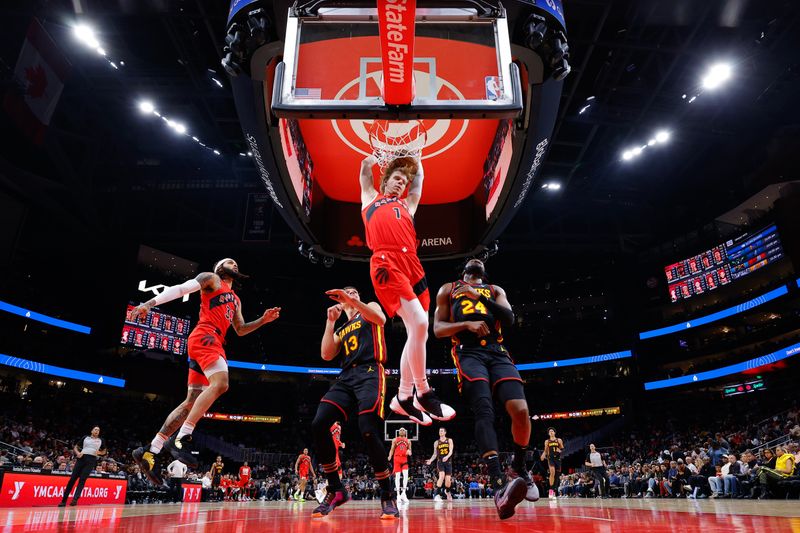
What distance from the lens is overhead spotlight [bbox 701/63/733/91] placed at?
14930 mm

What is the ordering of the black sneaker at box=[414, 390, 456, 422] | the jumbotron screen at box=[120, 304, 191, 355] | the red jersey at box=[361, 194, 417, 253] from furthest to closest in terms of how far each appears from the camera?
the jumbotron screen at box=[120, 304, 191, 355], the black sneaker at box=[414, 390, 456, 422], the red jersey at box=[361, 194, 417, 253]

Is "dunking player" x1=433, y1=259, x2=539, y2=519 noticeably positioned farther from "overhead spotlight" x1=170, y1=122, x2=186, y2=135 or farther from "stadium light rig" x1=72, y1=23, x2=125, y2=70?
"overhead spotlight" x1=170, y1=122, x2=186, y2=135

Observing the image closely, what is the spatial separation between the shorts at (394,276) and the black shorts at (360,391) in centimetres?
148

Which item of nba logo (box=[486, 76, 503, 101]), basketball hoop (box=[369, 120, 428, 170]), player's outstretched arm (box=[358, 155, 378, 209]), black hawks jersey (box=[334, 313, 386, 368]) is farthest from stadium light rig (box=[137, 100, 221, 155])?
nba logo (box=[486, 76, 503, 101])

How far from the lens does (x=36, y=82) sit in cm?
1319

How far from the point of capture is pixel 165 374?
29.5 metres

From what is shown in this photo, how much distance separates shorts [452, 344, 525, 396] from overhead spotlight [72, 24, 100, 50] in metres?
14.6

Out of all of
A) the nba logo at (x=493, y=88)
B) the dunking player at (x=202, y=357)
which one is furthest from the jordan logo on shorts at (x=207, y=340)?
the nba logo at (x=493, y=88)

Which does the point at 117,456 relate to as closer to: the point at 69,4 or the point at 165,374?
the point at 165,374

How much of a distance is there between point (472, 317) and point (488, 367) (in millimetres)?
477

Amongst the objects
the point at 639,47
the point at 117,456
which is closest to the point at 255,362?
the point at 117,456

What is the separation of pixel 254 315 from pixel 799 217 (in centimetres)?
3079

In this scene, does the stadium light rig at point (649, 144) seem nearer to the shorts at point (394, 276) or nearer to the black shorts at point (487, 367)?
the black shorts at point (487, 367)

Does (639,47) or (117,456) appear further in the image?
(117,456)
